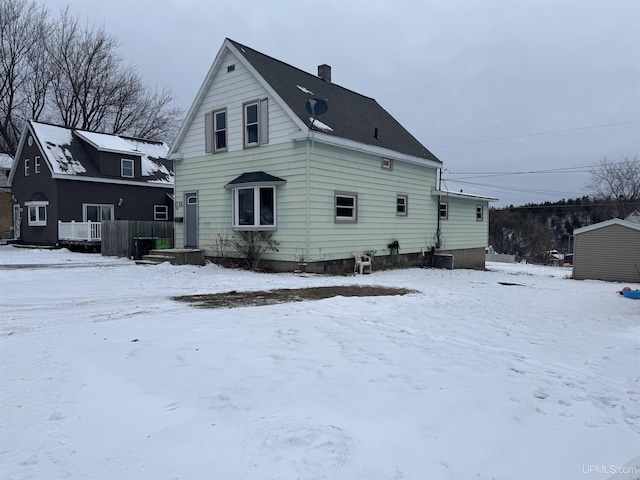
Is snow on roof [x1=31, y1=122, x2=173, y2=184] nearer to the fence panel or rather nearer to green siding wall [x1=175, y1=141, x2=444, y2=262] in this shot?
the fence panel

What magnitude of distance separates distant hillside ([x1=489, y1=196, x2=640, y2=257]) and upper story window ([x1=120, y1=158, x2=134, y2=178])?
1907 inches

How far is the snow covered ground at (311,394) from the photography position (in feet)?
9.45

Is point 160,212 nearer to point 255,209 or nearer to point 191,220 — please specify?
point 191,220

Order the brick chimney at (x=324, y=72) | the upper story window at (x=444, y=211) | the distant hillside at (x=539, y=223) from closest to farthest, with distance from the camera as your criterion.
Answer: the brick chimney at (x=324, y=72), the upper story window at (x=444, y=211), the distant hillside at (x=539, y=223)

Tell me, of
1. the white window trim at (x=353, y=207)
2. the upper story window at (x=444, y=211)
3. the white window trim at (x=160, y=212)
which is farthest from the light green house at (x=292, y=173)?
the white window trim at (x=160, y=212)

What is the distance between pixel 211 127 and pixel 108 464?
14631 mm

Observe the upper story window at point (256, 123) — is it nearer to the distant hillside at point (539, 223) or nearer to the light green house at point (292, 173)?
the light green house at point (292, 173)

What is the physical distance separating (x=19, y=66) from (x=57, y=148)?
1307cm

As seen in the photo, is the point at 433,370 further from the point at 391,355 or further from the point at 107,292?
the point at 107,292

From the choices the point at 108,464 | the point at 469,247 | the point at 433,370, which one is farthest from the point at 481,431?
the point at 469,247

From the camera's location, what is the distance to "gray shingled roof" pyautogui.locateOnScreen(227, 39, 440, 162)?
14508mm

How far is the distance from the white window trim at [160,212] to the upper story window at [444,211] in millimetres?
16951

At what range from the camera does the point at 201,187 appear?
648 inches

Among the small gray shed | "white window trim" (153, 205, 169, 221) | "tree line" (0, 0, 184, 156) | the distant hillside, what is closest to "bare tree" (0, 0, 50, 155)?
"tree line" (0, 0, 184, 156)
